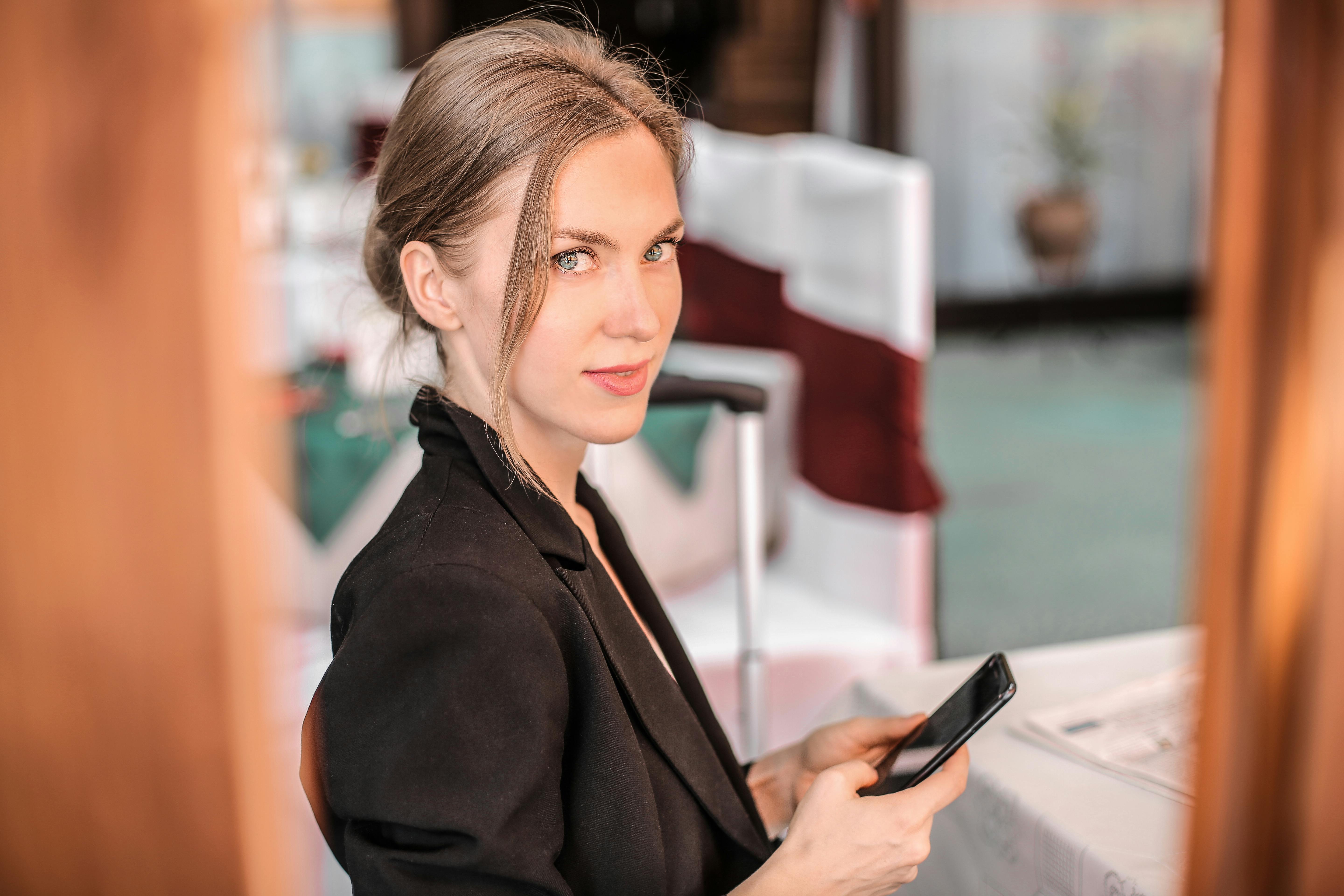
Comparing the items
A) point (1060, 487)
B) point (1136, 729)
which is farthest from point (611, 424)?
point (1060, 487)

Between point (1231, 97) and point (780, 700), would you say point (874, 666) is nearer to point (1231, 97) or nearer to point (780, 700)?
point (780, 700)

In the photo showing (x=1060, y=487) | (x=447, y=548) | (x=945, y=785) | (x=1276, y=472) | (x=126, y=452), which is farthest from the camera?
(x=1060, y=487)

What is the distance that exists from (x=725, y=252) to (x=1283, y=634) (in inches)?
63.9

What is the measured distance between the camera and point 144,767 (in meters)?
0.43

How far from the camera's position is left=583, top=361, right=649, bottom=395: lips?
71 centimetres

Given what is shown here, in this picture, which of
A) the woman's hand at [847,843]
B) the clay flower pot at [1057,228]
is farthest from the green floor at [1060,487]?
the woman's hand at [847,843]

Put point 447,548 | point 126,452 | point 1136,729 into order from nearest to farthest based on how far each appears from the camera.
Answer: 1. point 126,452
2. point 447,548
3. point 1136,729

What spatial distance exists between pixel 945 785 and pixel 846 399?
3.60 feet

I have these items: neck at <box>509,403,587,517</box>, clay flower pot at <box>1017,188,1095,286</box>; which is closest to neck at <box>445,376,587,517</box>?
neck at <box>509,403,587,517</box>

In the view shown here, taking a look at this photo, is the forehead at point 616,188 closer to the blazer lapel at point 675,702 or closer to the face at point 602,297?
the face at point 602,297

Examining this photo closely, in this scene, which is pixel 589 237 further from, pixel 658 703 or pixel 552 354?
pixel 658 703

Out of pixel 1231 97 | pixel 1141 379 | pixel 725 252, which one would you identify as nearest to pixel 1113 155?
pixel 1141 379

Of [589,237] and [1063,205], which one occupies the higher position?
[589,237]

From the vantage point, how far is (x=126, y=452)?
16.5 inches
